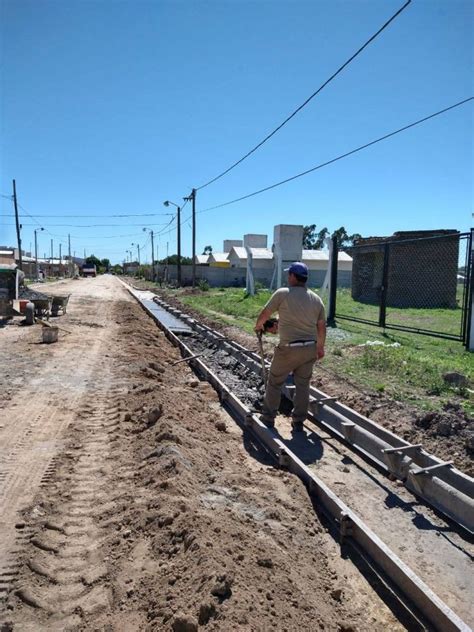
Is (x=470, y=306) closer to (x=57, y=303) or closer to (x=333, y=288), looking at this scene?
(x=333, y=288)

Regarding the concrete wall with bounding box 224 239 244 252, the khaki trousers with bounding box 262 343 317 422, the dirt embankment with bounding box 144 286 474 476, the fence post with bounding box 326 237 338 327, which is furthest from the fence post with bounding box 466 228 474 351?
the concrete wall with bounding box 224 239 244 252

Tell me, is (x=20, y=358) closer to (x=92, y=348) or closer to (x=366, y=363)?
(x=92, y=348)

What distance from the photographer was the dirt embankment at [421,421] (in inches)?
207

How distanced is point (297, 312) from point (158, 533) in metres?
3.08

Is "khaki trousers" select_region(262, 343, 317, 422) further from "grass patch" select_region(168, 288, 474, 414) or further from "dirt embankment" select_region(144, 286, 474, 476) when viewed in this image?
"grass patch" select_region(168, 288, 474, 414)

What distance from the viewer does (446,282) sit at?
2586 centimetres

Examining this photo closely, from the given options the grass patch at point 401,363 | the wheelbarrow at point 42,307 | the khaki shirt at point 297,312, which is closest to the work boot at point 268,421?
the khaki shirt at point 297,312

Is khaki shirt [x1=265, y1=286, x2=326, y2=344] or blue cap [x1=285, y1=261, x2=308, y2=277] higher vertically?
blue cap [x1=285, y1=261, x2=308, y2=277]

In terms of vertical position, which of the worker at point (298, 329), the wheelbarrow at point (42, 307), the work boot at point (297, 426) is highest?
the worker at point (298, 329)

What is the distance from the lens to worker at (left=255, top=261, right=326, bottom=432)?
5777 millimetres

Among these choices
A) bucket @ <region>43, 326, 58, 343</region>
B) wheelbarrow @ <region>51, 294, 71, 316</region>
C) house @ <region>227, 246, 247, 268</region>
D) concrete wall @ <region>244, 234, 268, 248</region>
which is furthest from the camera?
concrete wall @ <region>244, 234, 268, 248</region>

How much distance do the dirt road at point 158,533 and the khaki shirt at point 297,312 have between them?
4.65 ft

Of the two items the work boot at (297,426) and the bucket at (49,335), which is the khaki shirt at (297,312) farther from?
the bucket at (49,335)

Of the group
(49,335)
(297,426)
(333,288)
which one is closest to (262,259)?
(333,288)
